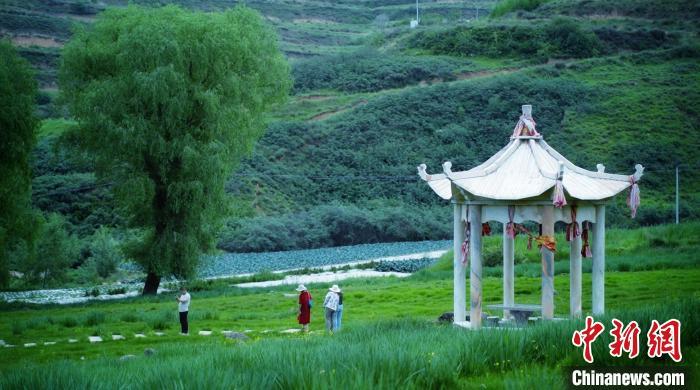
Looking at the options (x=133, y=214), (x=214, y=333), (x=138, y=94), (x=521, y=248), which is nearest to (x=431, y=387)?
(x=214, y=333)

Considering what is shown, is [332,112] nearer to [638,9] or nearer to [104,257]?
[104,257]

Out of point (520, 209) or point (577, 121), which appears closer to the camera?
point (520, 209)

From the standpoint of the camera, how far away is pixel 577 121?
7800cm

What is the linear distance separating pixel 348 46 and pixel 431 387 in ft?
407

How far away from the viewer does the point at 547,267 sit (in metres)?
17.1

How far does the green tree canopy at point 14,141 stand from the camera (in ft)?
88.6

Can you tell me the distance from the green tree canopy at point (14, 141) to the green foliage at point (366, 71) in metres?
67.9

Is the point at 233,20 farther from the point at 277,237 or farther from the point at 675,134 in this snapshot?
the point at 675,134

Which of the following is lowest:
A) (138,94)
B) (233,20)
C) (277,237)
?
(277,237)

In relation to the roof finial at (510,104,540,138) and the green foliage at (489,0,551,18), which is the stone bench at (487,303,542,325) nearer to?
the roof finial at (510,104,540,138)

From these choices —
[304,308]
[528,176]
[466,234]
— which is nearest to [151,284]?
[304,308]

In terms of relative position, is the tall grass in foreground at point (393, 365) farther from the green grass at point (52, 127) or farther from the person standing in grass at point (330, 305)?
the green grass at point (52, 127)

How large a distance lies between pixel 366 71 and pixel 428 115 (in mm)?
17702

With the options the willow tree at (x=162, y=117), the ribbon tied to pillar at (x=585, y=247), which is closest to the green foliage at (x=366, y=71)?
the willow tree at (x=162, y=117)
